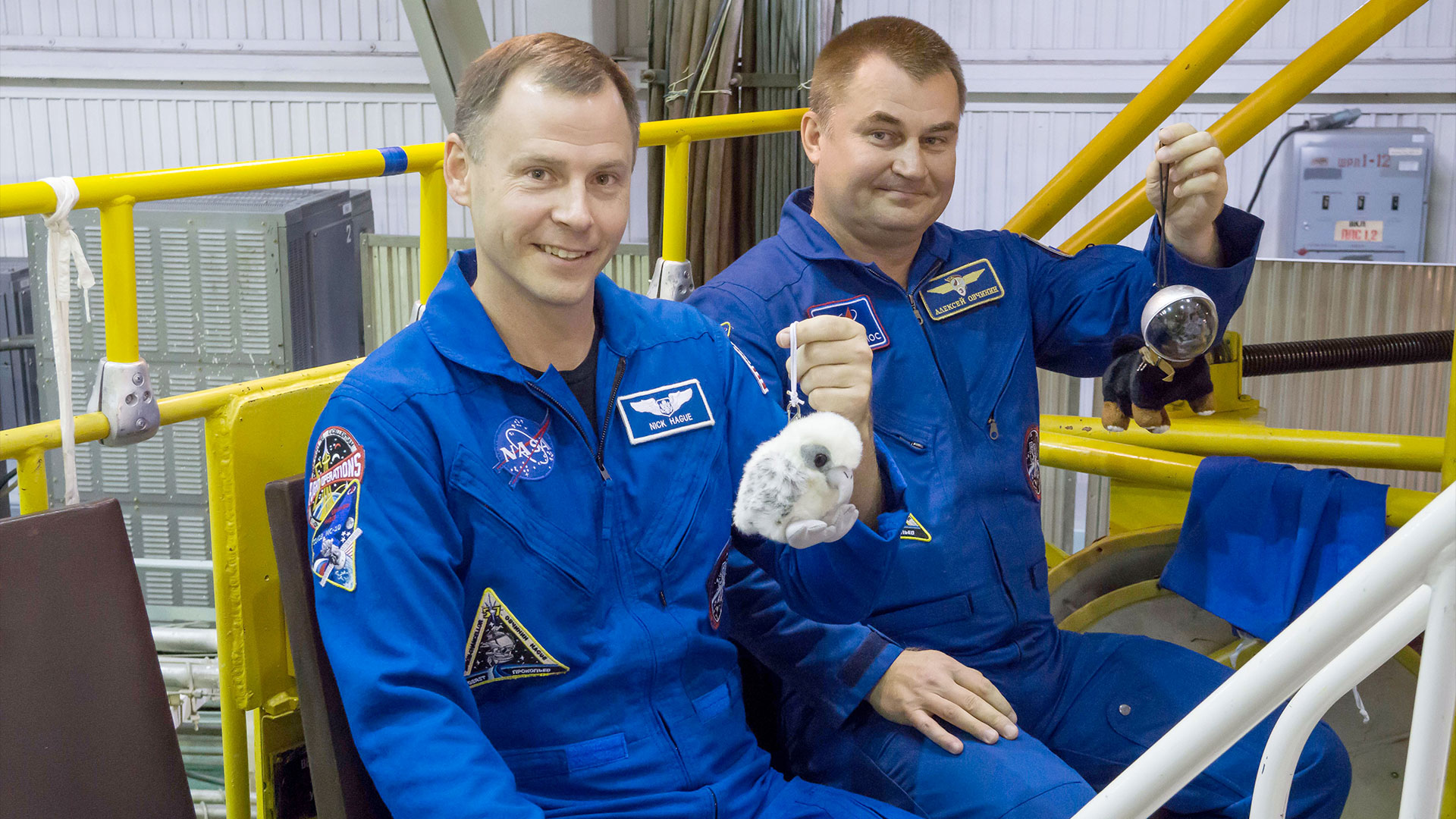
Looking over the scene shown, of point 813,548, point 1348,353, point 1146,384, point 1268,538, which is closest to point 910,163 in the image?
point 1146,384

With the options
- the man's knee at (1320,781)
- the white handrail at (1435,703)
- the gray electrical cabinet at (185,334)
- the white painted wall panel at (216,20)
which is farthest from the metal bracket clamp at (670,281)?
the white painted wall panel at (216,20)

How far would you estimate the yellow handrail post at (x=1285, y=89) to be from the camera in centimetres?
247

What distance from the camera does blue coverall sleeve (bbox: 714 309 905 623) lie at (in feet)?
5.08

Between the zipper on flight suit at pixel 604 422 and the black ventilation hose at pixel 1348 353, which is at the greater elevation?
the zipper on flight suit at pixel 604 422

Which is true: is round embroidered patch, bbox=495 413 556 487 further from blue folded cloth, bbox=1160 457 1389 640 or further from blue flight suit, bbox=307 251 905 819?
blue folded cloth, bbox=1160 457 1389 640

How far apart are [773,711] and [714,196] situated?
12.6 ft

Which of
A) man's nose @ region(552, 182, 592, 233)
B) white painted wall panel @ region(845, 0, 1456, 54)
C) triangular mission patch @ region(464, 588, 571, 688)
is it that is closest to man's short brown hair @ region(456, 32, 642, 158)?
man's nose @ region(552, 182, 592, 233)

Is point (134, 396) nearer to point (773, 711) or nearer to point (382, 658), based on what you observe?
point (382, 658)

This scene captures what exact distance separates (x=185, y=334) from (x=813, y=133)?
11.1ft

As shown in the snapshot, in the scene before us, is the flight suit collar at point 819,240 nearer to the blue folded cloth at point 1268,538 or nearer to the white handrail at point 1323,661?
the blue folded cloth at point 1268,538

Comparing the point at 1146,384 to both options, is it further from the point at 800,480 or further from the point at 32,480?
the point at 32,480

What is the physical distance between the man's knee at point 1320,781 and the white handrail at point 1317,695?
3.12 ft

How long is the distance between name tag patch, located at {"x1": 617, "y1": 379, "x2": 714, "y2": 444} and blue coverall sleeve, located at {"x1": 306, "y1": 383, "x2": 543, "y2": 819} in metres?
0.28

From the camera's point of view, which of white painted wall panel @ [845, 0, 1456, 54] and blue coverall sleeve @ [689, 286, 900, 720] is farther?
white painted wall panel @ [845, 0, 1456, 54]
